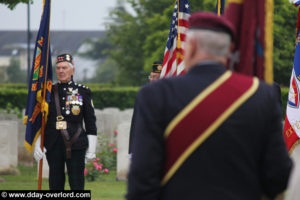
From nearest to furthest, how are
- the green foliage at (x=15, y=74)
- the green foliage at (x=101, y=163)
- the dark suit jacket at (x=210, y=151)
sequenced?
the dark suit jacket at (x=210, y=151) → the green foliage at (x=101, y=163) → the green foliage at (x=15, y=74)

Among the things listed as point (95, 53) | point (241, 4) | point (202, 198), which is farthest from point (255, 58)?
point (95, 53)

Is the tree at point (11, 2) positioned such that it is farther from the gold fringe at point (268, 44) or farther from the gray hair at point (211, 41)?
the gray hair at point (211, 41)

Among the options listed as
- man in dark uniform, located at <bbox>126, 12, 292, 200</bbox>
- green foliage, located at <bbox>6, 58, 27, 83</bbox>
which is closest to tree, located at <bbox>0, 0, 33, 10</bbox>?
man in dark uniform, located at <bbox>126, 12, 292, 200</bbox>

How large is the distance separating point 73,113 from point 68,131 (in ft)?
0.78

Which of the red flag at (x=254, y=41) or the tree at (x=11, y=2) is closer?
the red flag at (x=254, y=41)

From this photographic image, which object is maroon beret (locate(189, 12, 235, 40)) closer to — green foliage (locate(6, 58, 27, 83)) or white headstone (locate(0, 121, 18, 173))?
white headstone (locate(0, 121, 18, 173))

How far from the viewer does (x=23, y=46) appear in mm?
108188

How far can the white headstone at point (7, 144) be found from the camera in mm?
13109

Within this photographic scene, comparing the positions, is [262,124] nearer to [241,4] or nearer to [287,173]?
[287,173]

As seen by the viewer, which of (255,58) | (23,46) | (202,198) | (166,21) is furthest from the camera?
(23,46)

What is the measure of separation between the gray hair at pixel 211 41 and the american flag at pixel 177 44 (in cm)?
482

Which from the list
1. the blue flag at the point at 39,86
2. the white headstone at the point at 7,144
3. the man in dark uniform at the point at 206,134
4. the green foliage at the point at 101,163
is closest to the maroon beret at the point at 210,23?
the man in dark uniform at the point at 206,134

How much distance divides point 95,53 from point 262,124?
90.1 metres

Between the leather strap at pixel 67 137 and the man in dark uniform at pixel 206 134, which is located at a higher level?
the man in dark uniform at pixel 206 134
